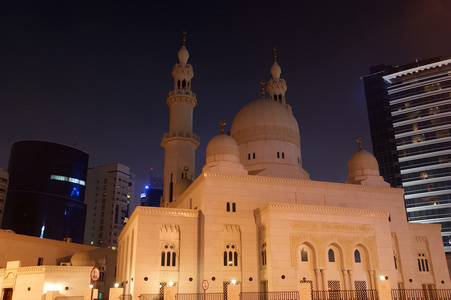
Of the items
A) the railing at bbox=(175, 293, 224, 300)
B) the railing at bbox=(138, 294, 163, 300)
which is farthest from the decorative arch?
the railing at bbox=(138, 294, 163, 300)

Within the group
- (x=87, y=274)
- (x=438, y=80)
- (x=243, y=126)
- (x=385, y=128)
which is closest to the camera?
(x=87, y=274)

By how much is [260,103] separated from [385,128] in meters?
53.8

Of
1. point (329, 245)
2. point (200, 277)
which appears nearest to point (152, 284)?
point (200, 277)

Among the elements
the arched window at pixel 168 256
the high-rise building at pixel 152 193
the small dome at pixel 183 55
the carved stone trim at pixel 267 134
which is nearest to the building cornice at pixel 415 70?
the carved stone trim at pixel 267 134

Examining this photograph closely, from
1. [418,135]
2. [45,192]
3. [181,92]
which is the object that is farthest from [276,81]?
[45,192]

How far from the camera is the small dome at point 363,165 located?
126 ft

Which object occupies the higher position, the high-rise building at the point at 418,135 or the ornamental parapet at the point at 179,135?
the high-rise building at the point at 418,135

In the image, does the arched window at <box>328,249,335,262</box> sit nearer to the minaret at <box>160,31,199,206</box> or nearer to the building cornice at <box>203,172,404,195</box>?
the building cornice at <box>203,172,404,195</box>

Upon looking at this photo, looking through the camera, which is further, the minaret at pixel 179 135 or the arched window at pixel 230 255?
the minaret at pixel 179 135

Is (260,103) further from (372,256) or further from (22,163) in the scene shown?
(22,163)

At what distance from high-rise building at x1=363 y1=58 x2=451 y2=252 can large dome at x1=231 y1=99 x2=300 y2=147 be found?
4598 centimetres

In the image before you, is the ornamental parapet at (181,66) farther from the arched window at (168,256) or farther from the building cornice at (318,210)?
the arched window at (168,256)

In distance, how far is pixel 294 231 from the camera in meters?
29.8

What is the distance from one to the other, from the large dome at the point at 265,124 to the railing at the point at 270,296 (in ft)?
49.9
